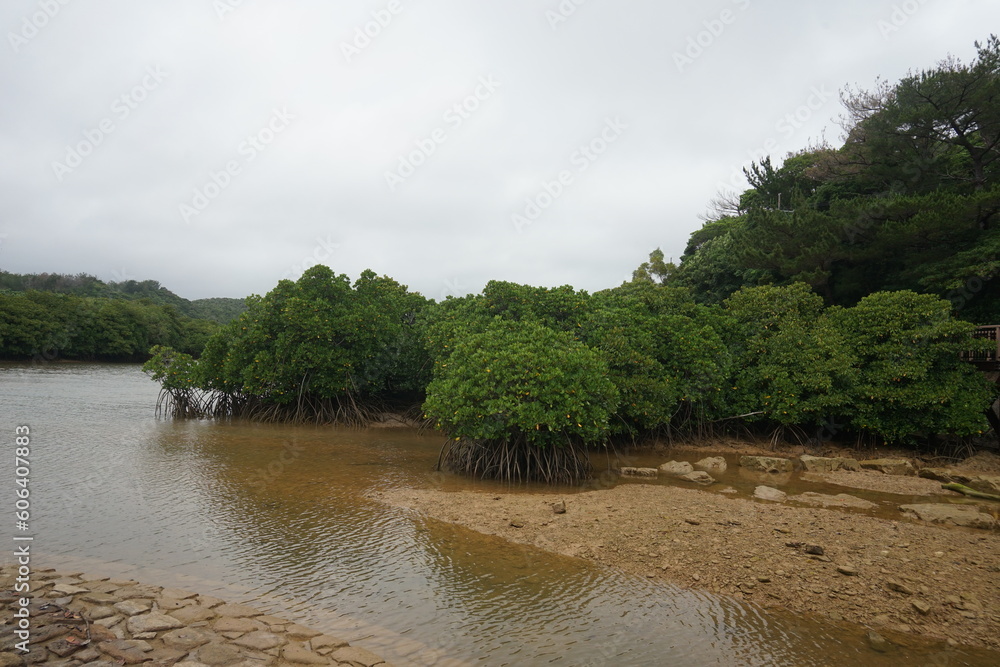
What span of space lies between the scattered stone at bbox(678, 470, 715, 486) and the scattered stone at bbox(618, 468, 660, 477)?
69 cm

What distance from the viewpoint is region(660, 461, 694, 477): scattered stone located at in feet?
49.5

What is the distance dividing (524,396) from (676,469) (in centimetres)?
496

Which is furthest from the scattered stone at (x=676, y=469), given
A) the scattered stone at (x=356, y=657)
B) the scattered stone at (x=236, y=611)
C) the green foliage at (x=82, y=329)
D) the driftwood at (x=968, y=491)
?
the green foliage at (x=82, y=329)

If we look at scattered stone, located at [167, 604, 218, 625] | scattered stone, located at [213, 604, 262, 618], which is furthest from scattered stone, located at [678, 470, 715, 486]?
scattered stone, located at [167, 604, 218, 625]

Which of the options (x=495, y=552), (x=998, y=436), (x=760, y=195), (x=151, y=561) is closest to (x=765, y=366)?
(x=998, y=436)

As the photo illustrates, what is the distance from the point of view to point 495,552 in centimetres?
903

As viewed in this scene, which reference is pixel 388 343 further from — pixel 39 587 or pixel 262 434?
pixel 39 587

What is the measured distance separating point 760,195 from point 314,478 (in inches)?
1130

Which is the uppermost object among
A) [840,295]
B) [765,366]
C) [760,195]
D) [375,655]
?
[760,195]

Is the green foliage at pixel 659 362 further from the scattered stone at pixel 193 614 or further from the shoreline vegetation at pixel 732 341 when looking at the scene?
the scattered stone at pixel 193 614

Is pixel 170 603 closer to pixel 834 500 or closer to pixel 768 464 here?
pixel 834 500

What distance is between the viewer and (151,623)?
6.05 meters

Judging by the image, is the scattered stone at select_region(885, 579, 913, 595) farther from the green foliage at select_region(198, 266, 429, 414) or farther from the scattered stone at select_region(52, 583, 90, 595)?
the green foliage at select_region(198, 266, 429, 414)

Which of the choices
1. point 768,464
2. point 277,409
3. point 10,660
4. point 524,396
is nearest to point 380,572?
point 10,660
